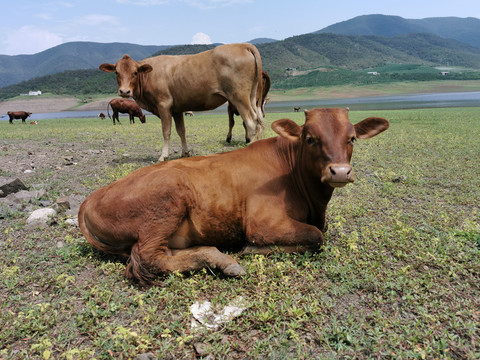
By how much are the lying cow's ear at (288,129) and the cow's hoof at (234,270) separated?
1536 millimetres

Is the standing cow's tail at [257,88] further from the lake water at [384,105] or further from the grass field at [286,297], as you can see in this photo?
the lake water at [384,105]

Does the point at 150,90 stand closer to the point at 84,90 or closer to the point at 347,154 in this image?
the point at 347,154

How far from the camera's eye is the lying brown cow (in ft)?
10.8

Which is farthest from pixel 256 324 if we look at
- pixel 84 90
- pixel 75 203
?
pixel 84 90

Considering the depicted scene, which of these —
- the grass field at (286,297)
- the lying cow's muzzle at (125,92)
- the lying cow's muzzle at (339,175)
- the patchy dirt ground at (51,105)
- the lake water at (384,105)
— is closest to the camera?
the grass field at (286,297)

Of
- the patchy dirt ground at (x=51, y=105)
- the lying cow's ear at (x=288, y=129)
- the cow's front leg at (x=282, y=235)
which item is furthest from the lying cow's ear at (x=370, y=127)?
the patchy dirt ground at (x=51, y=105)

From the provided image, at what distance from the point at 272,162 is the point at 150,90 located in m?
5.28

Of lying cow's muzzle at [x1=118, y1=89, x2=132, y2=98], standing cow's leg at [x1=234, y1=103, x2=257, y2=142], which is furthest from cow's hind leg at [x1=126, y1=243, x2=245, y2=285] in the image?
standing cow's leg at [x1=234, y1=103, x2=257, y2=142]

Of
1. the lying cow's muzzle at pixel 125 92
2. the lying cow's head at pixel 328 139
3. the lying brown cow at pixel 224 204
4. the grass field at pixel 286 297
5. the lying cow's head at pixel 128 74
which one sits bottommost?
the grass field at pixel 286 297

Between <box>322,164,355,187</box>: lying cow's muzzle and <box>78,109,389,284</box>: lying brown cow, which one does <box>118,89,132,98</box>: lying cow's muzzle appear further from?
<box>322,164,355,187</box>: lying cow's muzzle

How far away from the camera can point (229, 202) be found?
363 cm

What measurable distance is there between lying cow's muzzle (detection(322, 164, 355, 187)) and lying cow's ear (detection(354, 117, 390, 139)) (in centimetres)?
85

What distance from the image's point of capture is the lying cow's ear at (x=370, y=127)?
3.67m

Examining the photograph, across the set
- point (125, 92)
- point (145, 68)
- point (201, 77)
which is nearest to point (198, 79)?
point (201, 77)
